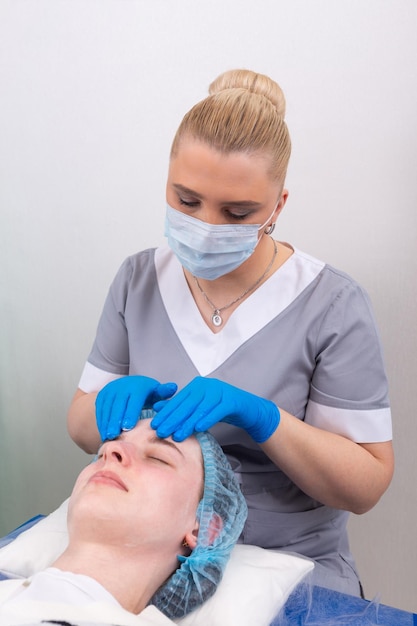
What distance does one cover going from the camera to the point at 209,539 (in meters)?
1.32

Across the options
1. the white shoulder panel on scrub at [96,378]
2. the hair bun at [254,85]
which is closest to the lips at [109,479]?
the white shoulder panel on scrub at [96,378]

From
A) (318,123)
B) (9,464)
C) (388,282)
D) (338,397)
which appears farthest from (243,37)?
(9,464)

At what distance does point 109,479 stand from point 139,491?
61mm

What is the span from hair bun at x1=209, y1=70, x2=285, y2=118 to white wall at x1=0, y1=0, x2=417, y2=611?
494 mm

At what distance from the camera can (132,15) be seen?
201 centimetres

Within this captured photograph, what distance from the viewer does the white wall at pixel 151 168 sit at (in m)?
1.83

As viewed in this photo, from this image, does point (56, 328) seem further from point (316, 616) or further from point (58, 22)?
point (316, 616)

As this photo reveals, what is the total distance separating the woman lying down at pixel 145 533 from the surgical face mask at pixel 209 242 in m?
0.34

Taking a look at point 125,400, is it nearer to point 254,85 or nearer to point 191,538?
point 191,538

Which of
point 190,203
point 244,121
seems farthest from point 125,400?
point 244,121

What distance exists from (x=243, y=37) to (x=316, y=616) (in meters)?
1.41

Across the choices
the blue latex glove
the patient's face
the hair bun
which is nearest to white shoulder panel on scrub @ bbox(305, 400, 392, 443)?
the blue latex glove

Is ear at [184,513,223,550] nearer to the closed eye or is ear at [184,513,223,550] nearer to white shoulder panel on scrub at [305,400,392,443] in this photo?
white shoulder panel on scrub at [305,400,392,443]

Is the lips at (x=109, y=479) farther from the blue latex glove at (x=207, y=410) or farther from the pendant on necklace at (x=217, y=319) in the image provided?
the pendant on necklace at (x=217, y=319)
